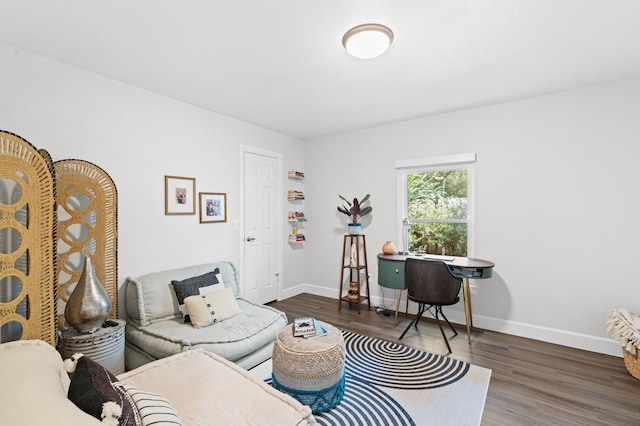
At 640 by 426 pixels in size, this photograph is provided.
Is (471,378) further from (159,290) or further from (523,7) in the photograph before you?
(159,290)

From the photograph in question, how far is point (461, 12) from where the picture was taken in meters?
1.79

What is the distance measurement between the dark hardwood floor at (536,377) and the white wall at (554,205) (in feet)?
1.02

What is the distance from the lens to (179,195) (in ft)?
10.6

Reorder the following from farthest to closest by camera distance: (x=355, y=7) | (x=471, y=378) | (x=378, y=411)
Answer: (x=471, y=378), (x=378, y=411), (x=355, y=7)

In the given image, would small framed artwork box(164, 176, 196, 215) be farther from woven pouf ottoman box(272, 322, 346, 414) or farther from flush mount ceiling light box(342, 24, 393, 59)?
flush mount ceiling light box(342, 24, 393, 59)

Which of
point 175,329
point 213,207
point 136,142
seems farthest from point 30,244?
point 213,207

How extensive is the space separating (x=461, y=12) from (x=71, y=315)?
10.6 feet

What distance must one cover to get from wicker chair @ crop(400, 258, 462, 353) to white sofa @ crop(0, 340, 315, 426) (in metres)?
1.88

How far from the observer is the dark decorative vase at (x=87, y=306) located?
2.07 m

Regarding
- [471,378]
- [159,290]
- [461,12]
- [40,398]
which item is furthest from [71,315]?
[461,12]

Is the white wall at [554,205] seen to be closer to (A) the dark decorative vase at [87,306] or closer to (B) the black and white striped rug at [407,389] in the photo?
(B) the black and white striped rug at [407,389]

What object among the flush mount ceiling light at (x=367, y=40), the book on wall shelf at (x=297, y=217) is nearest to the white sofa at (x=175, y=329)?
the book on wall shelf at (x=297, y=217)

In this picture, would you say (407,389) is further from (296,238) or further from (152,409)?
(296,238)

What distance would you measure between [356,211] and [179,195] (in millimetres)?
2237
